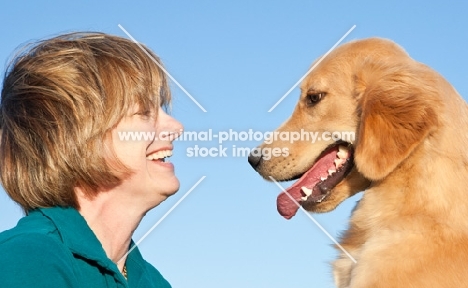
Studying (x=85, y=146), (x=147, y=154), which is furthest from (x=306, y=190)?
(x=85, y=146)

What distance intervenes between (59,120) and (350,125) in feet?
7.39

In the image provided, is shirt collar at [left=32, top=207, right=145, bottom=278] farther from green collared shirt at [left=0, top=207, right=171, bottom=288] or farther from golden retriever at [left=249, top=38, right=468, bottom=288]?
golden retriever at [left=249, top=38, right=468, bottom=288]

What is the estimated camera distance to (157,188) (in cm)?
317

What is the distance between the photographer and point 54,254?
240 cm

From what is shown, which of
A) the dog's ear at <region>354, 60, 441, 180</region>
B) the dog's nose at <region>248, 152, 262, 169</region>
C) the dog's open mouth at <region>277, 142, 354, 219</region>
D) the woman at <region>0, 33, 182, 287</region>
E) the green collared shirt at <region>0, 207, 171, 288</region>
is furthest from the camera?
the dog's nose at <region>248, 152, 262, 169</region>

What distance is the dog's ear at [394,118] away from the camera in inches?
146

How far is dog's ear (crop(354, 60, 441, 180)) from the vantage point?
371cm

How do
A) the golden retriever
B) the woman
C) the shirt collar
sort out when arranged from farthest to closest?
the golden retriever
the woman
the shirt collar

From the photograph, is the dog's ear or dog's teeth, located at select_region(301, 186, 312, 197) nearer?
the dog's ear

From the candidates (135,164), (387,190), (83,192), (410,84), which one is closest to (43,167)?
(83,192)

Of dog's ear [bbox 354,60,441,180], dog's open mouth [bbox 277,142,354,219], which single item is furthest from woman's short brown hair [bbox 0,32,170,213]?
dog's open mouth [bbox 277,142,354,219]

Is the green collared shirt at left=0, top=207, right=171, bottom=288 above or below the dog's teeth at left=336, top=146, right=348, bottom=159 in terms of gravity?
above

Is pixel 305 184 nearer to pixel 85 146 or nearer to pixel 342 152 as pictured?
pixel 342 152

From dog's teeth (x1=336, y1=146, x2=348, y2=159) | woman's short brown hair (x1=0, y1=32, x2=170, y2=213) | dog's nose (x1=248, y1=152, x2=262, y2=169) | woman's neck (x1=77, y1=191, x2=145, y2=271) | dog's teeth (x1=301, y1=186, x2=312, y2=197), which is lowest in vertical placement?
dog's teeth (x1=301, y1=186, x2=312, y2=197)
